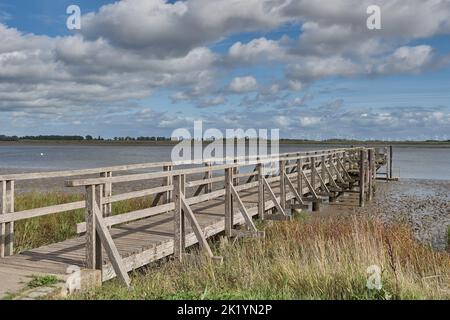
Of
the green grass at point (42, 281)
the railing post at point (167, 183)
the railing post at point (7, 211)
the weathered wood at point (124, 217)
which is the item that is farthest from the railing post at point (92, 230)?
the railing post at point (167, 183)

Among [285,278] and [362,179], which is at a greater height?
[362,179]

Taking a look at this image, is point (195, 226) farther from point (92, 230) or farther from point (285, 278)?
point (92, 230)

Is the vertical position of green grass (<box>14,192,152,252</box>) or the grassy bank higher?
the grassy bank

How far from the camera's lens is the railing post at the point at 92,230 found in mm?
5492

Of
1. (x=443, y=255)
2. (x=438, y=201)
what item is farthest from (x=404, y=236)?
(x=438, y=201)

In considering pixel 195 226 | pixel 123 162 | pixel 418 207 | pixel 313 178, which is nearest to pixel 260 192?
pixel 195 226

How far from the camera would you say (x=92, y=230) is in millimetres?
5531

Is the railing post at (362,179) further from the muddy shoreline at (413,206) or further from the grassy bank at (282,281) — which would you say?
the grassy bank at (282,281)

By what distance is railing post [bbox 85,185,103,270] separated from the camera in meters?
5.49

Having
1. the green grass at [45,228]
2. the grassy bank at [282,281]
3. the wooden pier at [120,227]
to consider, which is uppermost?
the wooden pier at [120,227]

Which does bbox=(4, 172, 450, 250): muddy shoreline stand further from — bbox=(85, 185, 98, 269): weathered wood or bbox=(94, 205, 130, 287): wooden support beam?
bbox=(85, 185, 98, 269): weathered wood

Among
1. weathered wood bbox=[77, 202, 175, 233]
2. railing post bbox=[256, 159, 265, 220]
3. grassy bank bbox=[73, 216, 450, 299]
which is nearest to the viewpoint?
grassy bank bbox=[73, 216, 450, 299]

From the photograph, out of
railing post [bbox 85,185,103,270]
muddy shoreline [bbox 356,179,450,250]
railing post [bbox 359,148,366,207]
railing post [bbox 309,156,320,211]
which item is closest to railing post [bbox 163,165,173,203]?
railing post [bbox 85,185,103,270]

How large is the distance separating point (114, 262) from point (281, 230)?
5550mm
